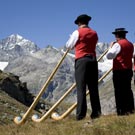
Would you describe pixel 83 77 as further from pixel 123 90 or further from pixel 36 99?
pixel 36 99

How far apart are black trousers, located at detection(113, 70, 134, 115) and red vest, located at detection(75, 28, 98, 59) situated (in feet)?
4.02

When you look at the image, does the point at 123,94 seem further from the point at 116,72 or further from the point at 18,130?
the point at 18,130

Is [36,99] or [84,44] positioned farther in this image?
[36,99]

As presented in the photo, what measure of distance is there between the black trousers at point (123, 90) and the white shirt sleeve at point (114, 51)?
0.60m

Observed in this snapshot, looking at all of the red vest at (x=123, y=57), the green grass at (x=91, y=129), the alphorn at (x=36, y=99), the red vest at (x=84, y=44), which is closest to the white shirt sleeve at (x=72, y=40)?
the red vest at (x=84, y=44)

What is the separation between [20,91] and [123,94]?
170 feet

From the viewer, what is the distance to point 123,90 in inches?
530

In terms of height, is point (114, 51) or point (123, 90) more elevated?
point (114, 51)

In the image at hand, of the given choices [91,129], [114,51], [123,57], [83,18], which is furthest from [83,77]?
[91,129]

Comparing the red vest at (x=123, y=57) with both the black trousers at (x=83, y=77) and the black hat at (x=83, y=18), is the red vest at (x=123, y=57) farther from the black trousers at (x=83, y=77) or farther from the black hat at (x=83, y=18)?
the black hat at (x=83, y=18)

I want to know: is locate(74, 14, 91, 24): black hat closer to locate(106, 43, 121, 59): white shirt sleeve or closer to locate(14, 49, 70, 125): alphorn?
locate(14, 49, 70, 125): alphorn

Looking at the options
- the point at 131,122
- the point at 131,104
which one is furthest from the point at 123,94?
the point at 131,122

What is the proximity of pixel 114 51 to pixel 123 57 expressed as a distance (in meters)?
0.45

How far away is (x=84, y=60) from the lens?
12.5 meters
